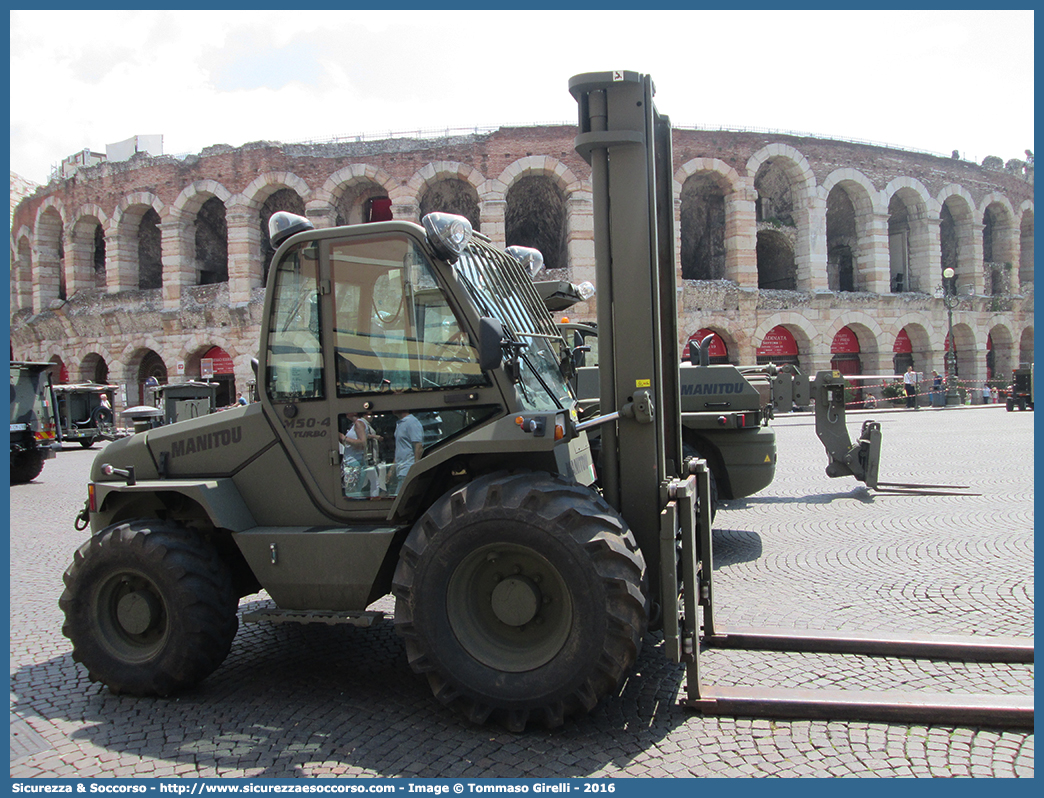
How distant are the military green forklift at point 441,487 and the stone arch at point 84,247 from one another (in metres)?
32.6

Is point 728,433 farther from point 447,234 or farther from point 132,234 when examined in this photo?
point 132,234

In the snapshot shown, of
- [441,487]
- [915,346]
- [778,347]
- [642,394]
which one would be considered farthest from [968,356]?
[441,487]

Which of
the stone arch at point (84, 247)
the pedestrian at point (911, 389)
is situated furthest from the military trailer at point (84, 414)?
the pedestrian at point (911, 389)

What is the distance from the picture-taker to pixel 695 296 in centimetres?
2867

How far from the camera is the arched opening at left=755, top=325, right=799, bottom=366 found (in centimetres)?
3008

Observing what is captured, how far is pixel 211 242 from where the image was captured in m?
32.7

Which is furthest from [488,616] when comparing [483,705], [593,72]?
[593,72]

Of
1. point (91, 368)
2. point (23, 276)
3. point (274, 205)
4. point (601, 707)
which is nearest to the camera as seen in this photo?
point (601, 707)

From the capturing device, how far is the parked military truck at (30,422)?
14.4m

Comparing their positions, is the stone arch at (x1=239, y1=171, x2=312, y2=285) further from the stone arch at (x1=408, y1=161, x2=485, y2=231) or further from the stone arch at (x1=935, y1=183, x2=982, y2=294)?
the stone arch at (x1=935, y1=183, x2=982, y2=294)

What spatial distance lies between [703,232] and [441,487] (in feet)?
104

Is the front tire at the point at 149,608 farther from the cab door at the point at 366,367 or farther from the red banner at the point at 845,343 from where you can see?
the red banner at the point at 845,343

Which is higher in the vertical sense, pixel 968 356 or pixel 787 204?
pixel 787 204

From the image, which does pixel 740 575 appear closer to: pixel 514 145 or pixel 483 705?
pixel 483 705
